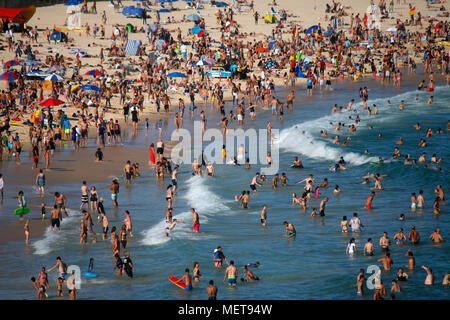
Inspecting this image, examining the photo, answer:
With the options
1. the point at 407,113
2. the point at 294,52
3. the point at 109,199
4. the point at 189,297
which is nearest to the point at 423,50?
the point at 294,52

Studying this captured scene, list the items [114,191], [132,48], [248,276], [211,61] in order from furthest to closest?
[132,48], [211,61], [114,191], [248,276]

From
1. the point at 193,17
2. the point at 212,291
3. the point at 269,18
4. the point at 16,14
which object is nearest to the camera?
the point at 212,291

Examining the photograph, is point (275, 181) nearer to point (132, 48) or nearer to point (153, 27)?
point (132, 48)

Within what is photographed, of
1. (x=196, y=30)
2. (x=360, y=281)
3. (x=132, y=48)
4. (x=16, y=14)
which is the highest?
(x=16, y=14)

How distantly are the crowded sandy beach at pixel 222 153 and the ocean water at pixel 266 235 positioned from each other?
3.4 inches

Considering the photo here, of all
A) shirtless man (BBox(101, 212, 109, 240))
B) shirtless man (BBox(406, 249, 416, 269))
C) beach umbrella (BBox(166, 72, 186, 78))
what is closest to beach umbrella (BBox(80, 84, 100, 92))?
beach umbrella (BBox(166, 72, 186, 78))

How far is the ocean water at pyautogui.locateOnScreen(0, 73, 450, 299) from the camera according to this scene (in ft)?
63.7

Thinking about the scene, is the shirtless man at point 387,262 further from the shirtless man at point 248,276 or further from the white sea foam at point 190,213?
the white sea foam at point 190,213

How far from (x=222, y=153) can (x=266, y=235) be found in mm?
10644

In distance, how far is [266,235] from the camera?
23641mm

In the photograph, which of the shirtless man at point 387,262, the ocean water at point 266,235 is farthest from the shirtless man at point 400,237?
the shirtless man at point 387,262

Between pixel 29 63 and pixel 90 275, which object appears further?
pixel 29 63

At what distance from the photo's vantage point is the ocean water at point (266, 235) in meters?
19.4

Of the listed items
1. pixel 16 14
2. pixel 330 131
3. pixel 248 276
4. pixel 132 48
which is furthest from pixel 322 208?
pixel 16 14
